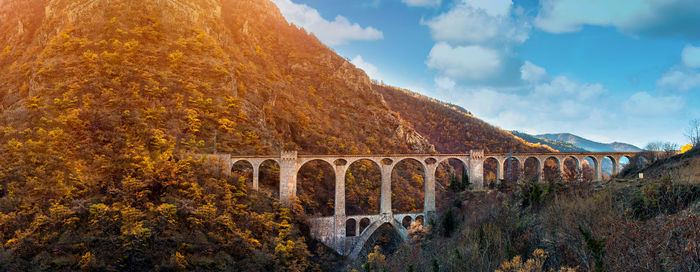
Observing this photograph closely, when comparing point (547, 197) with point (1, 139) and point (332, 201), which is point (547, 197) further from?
point (1, 139)

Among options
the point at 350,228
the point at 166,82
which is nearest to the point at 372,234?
the point at 350,228

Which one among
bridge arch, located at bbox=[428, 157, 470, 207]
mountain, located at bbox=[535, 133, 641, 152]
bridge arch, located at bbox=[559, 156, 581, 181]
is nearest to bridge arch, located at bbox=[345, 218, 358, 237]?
bridge arch, located at bbox=[428, 157, 470, 207]

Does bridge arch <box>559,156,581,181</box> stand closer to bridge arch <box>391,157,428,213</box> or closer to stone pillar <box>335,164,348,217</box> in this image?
bridge arch <box>391,157,428,213</box>

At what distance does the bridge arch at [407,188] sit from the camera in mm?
55812

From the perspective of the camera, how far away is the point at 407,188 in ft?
198

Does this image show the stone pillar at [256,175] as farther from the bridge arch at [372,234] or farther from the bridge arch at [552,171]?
the bridge arch at [552,171]

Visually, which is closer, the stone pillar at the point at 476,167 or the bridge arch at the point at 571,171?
the bridge arch at the point at 571,171

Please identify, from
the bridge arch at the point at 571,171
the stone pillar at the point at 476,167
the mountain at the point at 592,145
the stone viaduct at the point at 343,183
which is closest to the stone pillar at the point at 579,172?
the bridge arch at the point at 571,171

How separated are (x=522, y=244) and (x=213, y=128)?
36785mm

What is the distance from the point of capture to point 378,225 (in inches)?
1839

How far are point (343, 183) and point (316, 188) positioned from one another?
290 inches

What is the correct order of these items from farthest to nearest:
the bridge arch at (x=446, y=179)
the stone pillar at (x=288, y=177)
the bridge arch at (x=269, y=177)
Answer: the bridge arch at (x=446, y=179) → the bridge arch at (x=269, y=177) → the stone pillar at (x=288, y=177)

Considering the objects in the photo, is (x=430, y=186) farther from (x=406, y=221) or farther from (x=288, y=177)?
(x=288, y=177)

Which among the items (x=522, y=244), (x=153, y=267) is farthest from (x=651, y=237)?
(x=153, y=267)
